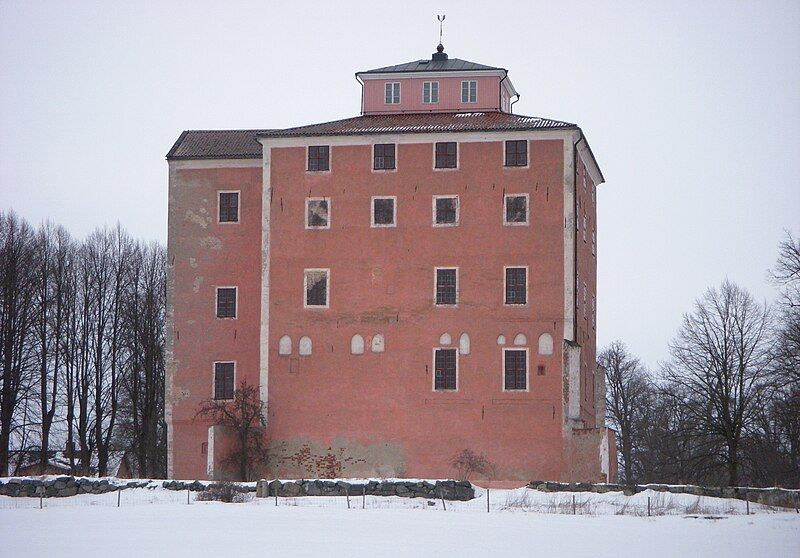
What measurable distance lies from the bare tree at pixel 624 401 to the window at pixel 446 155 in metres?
26.5

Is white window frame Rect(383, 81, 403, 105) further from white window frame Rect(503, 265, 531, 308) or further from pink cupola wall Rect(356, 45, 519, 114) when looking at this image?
white window frame Rect(503, 265, 531, 308)

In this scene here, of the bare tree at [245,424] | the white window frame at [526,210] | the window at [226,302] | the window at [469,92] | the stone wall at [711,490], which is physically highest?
the window at [469,92]

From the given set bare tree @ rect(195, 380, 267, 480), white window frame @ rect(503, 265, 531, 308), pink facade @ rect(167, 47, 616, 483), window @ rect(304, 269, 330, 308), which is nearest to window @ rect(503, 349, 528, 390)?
pink facade @ rect(167, 47, 616, 483)

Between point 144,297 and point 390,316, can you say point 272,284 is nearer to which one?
point 390,316

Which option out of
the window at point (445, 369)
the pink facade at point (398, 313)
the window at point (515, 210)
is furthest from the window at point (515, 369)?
the window at point (515, 210)

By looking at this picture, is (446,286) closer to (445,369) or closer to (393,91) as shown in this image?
(445,369)

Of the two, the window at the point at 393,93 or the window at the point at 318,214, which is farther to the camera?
the window at the point at 393,93

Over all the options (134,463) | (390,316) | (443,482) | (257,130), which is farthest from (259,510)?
(134,463)

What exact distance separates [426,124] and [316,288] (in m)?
7.54

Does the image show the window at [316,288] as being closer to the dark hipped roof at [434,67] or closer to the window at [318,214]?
the window at [318,214]

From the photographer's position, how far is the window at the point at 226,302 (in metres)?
59.4

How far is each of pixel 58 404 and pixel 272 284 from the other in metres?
17.2

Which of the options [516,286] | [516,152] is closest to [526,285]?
[516,286]

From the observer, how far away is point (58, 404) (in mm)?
69938
